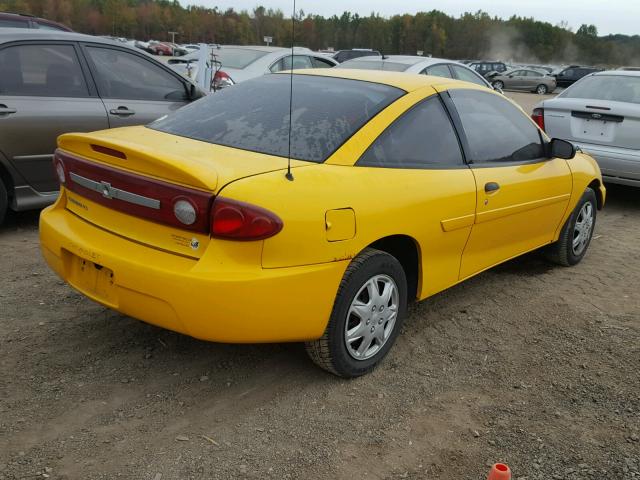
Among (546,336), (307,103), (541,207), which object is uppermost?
(307,103)

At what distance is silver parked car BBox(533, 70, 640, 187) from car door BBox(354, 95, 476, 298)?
3.85 metres

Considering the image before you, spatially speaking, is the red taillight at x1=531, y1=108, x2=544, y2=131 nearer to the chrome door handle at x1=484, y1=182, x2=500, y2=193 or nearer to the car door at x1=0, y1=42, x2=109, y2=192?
the chrome door handle at x1=484, y1=182, x2=500, y2=193

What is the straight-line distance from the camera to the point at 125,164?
2.90 meters

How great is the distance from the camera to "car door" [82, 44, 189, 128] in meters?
5.59

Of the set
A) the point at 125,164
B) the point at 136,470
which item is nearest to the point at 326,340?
the point at 136,470

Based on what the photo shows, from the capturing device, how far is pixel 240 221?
2.62 m

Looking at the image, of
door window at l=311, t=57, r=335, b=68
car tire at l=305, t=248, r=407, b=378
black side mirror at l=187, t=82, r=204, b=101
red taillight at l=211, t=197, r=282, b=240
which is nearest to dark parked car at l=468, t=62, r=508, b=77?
door window at l=311, t=57, r=335, b=68

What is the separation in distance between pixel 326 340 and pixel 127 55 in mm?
3902

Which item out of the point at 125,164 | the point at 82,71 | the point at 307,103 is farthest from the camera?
the point at 82,71

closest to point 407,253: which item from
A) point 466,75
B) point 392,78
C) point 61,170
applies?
point 392,78

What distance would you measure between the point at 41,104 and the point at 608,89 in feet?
19.6

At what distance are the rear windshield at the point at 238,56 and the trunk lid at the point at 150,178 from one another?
7.69m

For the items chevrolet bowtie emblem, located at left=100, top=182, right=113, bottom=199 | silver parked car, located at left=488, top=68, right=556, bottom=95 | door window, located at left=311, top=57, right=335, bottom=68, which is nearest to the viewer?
chevrolet bowtie emblem, located at left=100, top=182, right=113, bottom=199

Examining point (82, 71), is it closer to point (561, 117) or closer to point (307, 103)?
point (307, 103)
